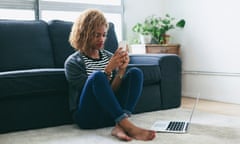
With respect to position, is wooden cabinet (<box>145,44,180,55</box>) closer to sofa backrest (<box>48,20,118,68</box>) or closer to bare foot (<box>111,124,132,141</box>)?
sofa backrest (<box>48,20,118,68</box>)

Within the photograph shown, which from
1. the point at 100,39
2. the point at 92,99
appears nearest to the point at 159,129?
the point at 92,99

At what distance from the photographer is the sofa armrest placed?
2996mm

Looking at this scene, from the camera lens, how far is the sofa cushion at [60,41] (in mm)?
2984

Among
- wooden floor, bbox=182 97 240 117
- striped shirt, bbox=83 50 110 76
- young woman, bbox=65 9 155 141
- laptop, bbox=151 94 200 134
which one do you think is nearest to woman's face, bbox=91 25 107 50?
young woman, bbox=65 9 155 141

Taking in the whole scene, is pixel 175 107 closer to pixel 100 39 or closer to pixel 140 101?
pixel 140 101

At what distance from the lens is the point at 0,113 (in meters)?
2.29

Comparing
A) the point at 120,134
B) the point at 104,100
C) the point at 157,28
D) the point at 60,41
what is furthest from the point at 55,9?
the point at 120,134

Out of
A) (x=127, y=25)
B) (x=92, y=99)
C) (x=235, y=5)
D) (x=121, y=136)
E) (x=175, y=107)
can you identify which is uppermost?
(x=235, y=5)

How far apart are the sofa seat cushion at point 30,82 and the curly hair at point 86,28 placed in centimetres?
28

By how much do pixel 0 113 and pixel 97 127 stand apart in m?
0.68

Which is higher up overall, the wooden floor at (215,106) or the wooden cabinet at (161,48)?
the wooden cabinet at (161,48)

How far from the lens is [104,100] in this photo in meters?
2.04

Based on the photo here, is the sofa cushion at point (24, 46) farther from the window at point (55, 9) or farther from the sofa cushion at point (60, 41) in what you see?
the window at point (55, 9)

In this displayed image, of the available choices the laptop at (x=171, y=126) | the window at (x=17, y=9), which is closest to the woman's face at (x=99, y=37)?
the laptop at (x=171, y=126)
